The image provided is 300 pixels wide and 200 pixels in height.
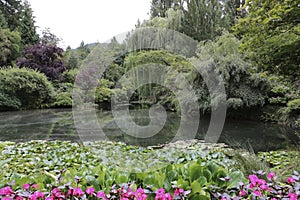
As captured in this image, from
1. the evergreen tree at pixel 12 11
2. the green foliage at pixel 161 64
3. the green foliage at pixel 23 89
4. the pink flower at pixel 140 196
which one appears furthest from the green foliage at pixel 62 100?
the pink flower at pixel 140 196

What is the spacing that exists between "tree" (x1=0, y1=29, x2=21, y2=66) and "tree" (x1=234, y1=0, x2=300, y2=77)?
14754 millimetres

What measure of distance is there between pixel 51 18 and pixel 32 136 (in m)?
16.6

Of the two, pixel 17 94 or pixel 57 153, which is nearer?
pixel 57 153

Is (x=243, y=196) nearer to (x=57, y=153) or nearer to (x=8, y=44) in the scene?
(x=57, y=153)

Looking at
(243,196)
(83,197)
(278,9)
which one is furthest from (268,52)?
(83,197)

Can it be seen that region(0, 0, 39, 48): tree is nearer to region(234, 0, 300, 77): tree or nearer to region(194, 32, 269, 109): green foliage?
region(194, 32, 269, 109): green foliage

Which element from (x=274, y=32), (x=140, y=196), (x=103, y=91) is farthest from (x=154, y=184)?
(x=103, y=91)

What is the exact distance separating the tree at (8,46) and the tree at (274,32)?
1475 cm

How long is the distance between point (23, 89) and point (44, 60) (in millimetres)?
2863

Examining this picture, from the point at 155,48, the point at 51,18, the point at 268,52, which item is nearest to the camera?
the point at 268,52

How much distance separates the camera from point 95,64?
14.0 m

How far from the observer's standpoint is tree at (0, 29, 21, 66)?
15.8 m

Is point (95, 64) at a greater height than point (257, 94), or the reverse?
point (95, 64)

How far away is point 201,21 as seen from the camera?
14.4m
